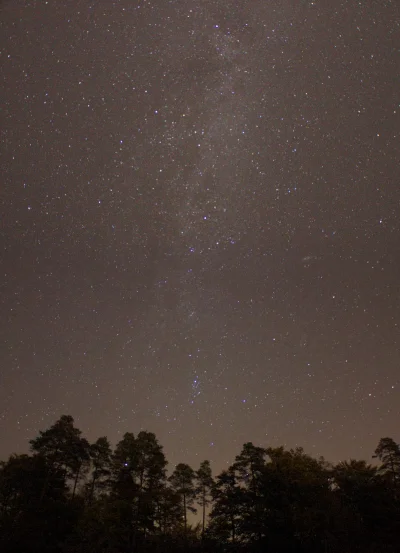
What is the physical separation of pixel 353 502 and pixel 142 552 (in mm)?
19384

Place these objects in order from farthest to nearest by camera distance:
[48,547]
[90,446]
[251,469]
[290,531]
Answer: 1. [90,446]
2. [251,469]
3. [290,531]
4. [48,547]

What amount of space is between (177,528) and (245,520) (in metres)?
19.3

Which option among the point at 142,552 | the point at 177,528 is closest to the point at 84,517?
the point at 142,552

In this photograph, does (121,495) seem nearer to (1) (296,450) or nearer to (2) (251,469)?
(2) (251,469)

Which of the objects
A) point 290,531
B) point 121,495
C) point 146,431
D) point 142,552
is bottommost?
point 142,552

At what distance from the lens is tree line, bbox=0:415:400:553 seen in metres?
28.5

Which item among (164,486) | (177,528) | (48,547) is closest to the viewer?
(48,547)

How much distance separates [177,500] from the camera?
3447 centimetres

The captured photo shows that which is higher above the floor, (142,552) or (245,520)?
(245,520)

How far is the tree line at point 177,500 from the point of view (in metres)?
28.5

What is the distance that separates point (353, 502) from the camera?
3572 centimetres

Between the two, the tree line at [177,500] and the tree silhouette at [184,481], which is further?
the tree silhouette at [184,481]

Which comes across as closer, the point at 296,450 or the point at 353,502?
the point at 353,502

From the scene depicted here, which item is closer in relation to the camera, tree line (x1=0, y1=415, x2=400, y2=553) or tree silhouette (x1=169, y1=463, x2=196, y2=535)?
tree line (x1=0, y1=415, x2=400, y2=553)
